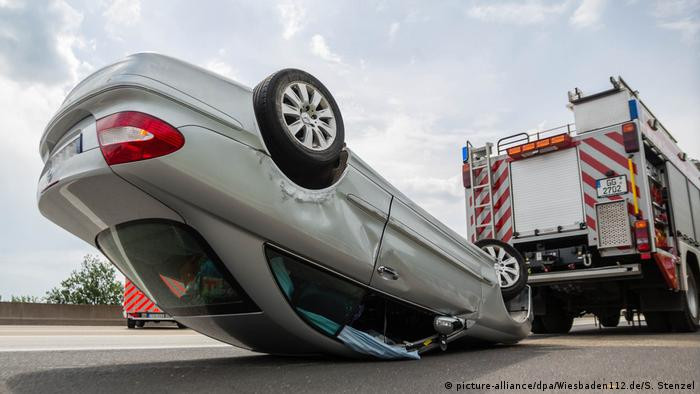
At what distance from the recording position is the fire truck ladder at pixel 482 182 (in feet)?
27.6

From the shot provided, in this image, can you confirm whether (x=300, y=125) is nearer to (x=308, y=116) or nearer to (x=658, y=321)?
(x=308, y=116)

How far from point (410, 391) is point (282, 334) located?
1.18m

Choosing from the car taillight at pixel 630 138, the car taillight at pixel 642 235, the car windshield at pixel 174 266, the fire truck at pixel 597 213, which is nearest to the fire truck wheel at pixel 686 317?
the fire truck at pixel 597 213

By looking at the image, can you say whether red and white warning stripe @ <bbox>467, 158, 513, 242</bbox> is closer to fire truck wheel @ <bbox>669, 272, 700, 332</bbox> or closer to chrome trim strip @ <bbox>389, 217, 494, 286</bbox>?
fire truck wheel @ <bbox>669, 272, 700, 332</bbox>

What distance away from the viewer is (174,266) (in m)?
3.33

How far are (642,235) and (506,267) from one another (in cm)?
228

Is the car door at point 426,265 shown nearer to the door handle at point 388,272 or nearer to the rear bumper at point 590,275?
the door handle at point 388,272

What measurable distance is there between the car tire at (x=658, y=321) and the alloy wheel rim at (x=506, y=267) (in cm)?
330

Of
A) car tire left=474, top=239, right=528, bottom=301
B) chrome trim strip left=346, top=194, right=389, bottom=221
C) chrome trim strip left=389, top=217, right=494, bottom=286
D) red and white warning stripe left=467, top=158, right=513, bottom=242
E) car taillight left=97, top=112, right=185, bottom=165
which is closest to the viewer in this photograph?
car taillight left=97, top=112, right=185, bottom=165

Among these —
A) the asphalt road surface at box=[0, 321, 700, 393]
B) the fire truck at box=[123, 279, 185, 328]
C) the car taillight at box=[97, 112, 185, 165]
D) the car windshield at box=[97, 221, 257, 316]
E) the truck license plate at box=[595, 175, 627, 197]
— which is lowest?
the asphalt road surface at box=[0, 321, 700, 393]

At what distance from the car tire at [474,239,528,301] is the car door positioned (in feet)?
3.01

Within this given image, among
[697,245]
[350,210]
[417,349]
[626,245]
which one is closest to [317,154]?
[350,210]

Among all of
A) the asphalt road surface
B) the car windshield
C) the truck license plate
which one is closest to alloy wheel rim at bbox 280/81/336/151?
the car windshield

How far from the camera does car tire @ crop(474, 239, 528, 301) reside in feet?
18.6
